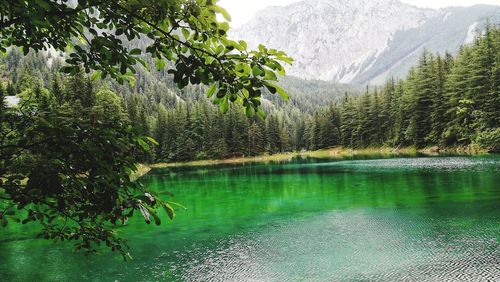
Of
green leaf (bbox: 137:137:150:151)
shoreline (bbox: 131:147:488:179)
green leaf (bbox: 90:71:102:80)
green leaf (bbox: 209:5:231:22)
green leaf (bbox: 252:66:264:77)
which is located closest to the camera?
green leaf (bbox: 252:66:264:77)

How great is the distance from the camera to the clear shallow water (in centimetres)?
1384

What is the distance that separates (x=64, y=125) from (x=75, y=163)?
14.5 inches

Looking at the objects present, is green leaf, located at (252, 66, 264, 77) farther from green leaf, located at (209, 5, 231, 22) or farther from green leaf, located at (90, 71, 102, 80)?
green leaf, located at (90, 71, 102, 80)

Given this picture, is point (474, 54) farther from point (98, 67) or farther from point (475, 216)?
point (98, 67)

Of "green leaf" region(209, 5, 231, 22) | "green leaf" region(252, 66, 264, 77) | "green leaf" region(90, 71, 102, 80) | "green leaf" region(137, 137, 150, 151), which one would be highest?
"green leaf" region(209, 5, 231, 22)

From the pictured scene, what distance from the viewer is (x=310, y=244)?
57.1 ft

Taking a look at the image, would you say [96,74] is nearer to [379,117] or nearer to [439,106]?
[439,106]

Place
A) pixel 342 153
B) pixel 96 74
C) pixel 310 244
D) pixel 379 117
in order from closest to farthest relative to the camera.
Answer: pixel 96 74
pixel 310 244
pixel 379 117
pixel 342 153

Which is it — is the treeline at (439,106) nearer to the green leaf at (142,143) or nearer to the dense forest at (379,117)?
the dense forest at (379,117)

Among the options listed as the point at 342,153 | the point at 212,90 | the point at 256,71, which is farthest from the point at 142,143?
the point at 342,153

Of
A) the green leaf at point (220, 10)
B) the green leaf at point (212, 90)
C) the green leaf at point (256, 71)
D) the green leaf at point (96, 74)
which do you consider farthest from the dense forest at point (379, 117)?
the green leaf at point (256, 71)

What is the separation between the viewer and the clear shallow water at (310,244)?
13836 millimetres

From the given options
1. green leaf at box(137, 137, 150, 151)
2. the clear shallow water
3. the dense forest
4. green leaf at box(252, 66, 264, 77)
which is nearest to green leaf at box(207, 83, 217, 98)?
green leaf at box(252, 66, 264, 77)

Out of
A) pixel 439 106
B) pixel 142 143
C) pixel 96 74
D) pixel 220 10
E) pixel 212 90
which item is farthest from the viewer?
pixel 439 106
